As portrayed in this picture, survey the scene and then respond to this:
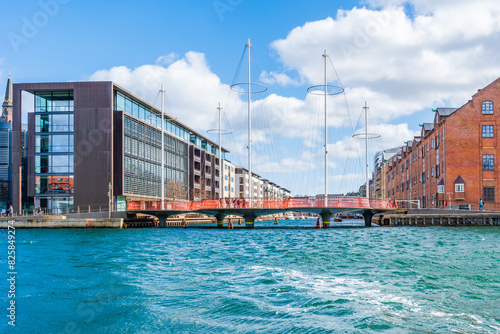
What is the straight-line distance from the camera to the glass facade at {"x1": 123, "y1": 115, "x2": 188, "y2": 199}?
75812mm

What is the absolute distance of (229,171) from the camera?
14362 cm

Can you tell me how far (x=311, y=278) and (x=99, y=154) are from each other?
6051 cm

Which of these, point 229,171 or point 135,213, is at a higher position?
point 229,171

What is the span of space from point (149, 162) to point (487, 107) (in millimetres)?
53399

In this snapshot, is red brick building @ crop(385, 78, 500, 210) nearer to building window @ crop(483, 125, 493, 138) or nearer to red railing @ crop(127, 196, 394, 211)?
building window @ crop(483, 125, 493, 138)

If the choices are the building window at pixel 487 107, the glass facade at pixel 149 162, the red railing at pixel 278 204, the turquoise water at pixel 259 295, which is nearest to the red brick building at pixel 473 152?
the building window at pixel 487 107

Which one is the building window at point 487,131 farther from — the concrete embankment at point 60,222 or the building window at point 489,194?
the concrete embankment at point 60,222

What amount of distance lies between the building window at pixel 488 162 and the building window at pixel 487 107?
226 inches

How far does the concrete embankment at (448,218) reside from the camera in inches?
2223

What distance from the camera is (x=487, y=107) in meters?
64.2

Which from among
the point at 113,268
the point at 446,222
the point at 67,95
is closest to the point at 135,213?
the point at 67,95

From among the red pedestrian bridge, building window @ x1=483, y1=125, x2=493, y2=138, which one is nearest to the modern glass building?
the red pedestrian bridge

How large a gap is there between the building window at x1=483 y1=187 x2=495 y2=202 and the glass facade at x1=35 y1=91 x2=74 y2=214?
57229 mm

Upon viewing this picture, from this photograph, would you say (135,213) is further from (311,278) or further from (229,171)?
(229,171)
